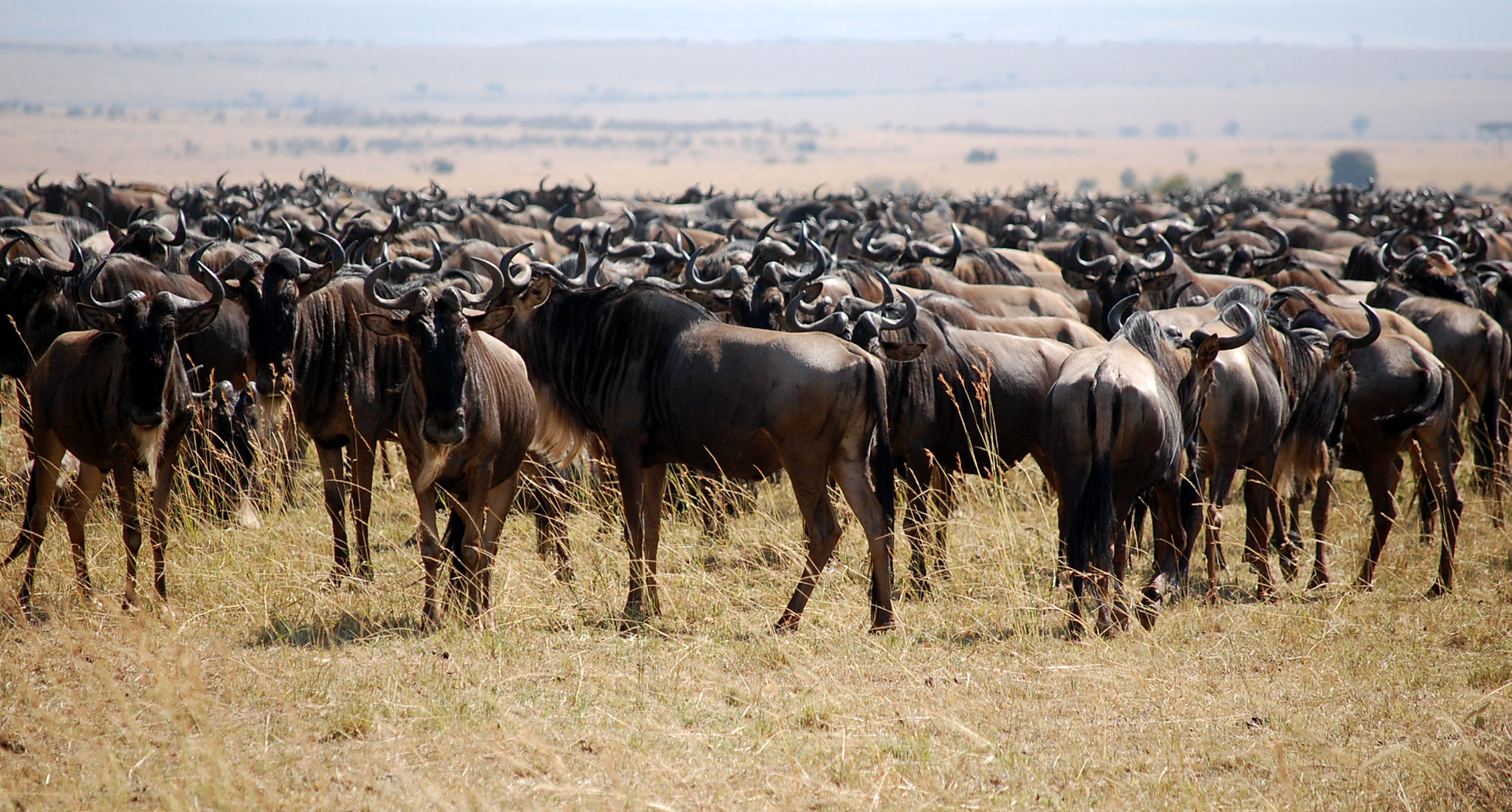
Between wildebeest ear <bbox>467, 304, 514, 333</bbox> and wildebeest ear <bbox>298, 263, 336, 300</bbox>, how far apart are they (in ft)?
4.16

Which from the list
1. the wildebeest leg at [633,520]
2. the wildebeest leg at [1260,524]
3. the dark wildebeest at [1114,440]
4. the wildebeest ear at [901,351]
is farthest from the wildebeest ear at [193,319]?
the wildebeest leg at [1260,524]

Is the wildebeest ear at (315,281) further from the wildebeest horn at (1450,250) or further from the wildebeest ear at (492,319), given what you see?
the wildebeest horn at (1450,250)

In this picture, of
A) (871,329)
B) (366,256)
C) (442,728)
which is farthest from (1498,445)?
(366,256)

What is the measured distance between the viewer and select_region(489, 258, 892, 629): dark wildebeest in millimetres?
5094

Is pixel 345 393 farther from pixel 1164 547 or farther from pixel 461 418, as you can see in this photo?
pixel 1164 547

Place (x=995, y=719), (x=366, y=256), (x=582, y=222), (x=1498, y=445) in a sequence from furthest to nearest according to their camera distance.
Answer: (x=582, y=222) → (x=366, y=256) → (x=1498, y=445) → (x=995, y=719)

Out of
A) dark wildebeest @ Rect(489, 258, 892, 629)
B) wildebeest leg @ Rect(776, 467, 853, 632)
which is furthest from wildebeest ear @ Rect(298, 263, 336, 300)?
wildebeest leg @ Rect(776, 467, 853, 632)

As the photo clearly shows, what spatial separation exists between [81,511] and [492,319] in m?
1.99

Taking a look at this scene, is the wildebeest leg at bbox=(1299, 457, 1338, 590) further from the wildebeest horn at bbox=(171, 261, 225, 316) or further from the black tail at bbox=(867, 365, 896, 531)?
the wildebeest horn at bbox=(171, 261, 225, 316)

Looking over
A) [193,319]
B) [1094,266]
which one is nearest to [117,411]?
[193,319]

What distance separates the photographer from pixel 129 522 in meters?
5.10

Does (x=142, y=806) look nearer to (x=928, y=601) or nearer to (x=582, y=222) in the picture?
(x=928, y=601)

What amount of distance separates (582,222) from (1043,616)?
50.4 ft

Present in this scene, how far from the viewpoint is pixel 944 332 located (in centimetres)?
633
